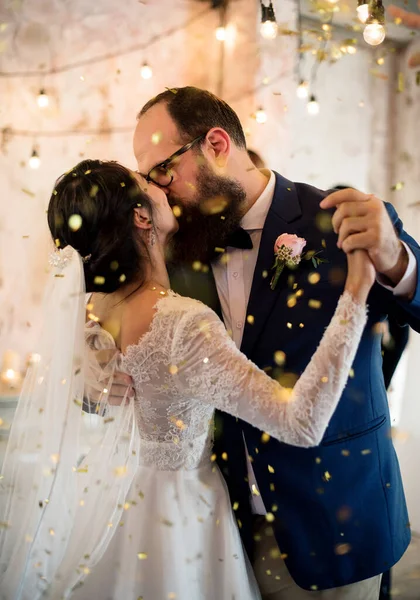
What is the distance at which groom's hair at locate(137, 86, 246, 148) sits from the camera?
203cm

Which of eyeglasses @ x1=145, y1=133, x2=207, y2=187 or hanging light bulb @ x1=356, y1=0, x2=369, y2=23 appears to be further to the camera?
hanging light bulb @ x1=356, y1=0, x2=369, y2=23

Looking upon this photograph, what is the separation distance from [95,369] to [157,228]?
17.8 inches

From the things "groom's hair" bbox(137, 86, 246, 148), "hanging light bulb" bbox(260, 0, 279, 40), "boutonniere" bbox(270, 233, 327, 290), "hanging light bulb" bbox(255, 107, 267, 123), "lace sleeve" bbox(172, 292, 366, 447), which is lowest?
"lace sleeve" bbox(172, 292, 366, 447)

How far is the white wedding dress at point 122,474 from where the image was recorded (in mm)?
1618

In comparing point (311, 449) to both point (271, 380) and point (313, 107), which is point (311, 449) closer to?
point (271, 380)

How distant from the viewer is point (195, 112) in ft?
6.73

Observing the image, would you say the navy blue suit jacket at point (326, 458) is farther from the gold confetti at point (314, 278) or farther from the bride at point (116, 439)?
the bride at point (116, 439)

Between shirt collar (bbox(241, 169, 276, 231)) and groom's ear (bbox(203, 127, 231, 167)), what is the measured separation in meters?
0.17

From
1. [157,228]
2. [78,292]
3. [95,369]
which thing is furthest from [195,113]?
[95,369]

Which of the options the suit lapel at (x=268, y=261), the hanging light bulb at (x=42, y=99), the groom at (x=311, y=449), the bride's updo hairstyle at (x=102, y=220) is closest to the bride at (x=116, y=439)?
the bride's updo hairstyle at (x=102, y=220)

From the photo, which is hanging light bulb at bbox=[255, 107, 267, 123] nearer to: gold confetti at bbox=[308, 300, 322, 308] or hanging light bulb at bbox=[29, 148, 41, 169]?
hanging light bulb at bbox=[29, 148, 41, 169]

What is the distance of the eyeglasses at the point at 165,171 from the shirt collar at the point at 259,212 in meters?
0.28

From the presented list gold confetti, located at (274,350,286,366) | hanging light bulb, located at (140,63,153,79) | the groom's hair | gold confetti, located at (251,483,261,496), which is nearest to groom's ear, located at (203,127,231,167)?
the groom's hair

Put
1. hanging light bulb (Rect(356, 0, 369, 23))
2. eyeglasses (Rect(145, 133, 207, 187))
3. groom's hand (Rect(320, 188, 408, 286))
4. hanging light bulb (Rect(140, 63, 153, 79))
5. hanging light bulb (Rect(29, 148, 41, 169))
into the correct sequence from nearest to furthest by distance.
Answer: groom's hand (Rect(320, 188, 408, 286)) → eyeglasses (Rect(145, 133, 207, 187)) → hanging light bulb (Rect(356, 0, 369, 23)) → hanging light bulb (Rect(29, 148, 41, 169)) → hanging light bulb (Rect(140, 63, 153, 79))
